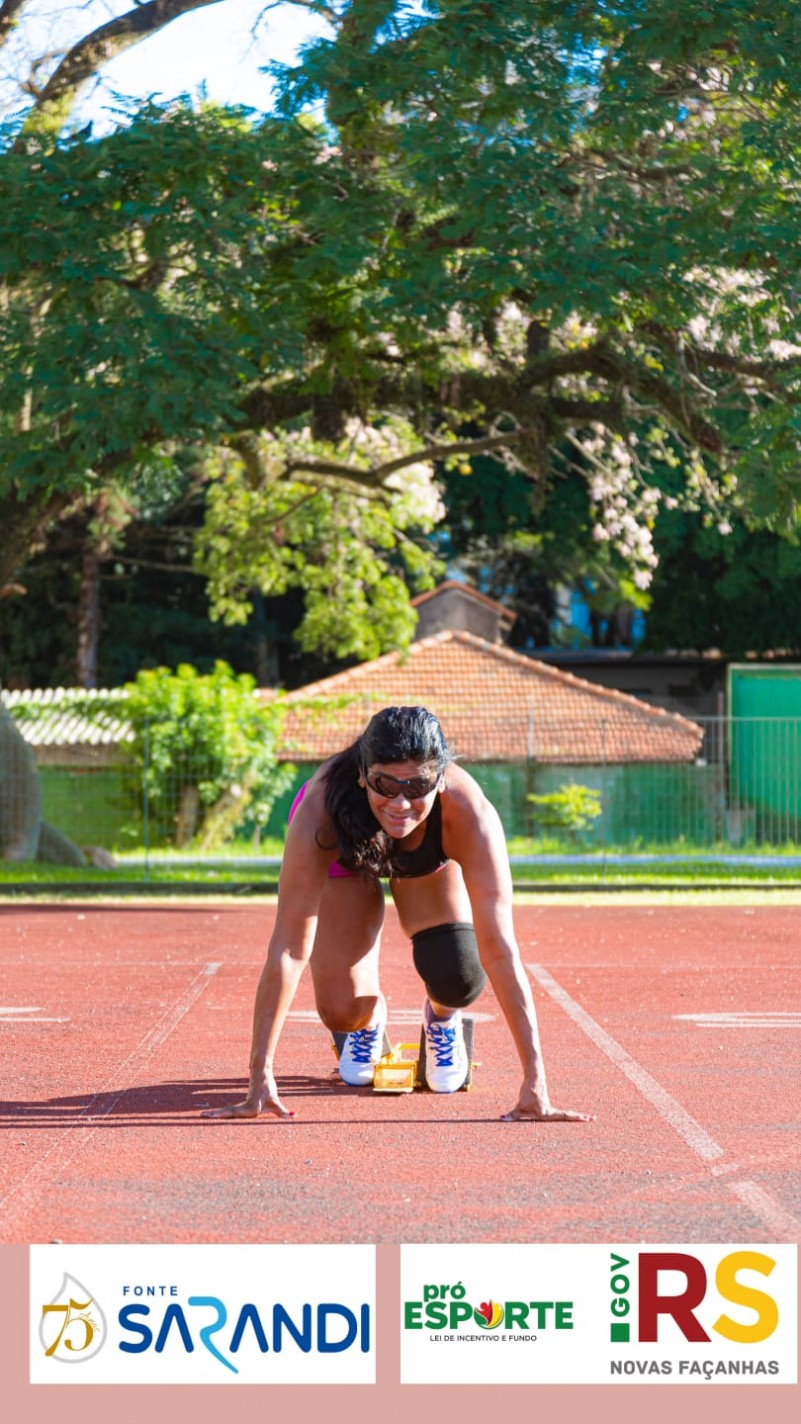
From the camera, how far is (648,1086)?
788 centimetres

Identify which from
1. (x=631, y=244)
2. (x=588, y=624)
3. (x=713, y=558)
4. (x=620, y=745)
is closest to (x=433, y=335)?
(x=631, y=244)

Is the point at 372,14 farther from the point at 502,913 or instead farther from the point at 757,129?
the point at 502,913

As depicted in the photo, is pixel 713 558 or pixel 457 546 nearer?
pixel 713 558

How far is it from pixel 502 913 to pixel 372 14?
12580 mm

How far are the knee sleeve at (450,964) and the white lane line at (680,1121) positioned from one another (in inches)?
35.2

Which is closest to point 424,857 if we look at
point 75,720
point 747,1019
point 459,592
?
point 747,1019

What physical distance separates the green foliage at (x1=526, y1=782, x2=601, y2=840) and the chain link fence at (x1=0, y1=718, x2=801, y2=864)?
2 cm

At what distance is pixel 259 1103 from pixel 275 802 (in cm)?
2301

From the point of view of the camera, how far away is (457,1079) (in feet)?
24.7

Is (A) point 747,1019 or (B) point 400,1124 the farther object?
(A) point 747,1019

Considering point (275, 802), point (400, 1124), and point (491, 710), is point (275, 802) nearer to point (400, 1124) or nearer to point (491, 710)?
point (491, 710)

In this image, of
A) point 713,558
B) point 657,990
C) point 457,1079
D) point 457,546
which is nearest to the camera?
point 457,1079

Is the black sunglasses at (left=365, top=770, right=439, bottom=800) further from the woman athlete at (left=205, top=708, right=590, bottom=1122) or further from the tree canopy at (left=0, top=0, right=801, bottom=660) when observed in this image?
the tree canopy at (left=0, top=0, right=801, bottom=660)

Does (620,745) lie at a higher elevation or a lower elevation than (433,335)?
lower
